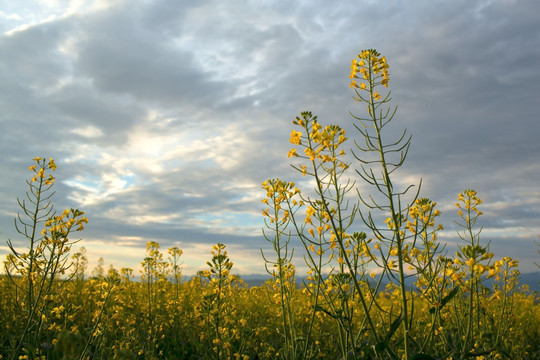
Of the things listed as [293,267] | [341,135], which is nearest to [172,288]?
[293,267]

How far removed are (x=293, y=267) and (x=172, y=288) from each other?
16.1ft

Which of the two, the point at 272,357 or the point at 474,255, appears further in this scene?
the point at 272,357

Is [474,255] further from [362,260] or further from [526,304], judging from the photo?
[526,304]

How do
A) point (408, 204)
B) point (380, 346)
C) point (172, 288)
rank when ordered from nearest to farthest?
point (380, 346), point (408, 204), point (172, 288)

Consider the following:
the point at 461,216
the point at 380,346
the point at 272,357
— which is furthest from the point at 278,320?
the point at 380,346

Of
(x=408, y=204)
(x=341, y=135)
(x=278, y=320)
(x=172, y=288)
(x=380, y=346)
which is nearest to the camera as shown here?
(x=380, y=346)

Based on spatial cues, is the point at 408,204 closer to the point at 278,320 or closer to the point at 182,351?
the point at 182,351

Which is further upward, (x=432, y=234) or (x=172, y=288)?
(x=432, y=234)

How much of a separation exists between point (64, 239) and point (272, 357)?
3.31 meters

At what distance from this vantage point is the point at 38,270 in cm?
418

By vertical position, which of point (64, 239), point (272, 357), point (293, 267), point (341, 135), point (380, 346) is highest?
point (341, 135)

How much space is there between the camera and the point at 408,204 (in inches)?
120

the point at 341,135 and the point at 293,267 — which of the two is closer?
the point at 341,135

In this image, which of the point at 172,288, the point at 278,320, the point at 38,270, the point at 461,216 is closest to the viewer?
the point at 38,270
